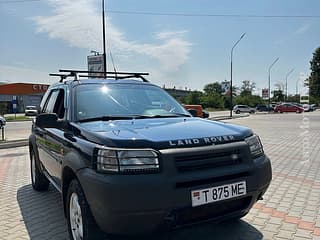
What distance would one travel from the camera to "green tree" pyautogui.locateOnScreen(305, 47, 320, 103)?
6278 cm

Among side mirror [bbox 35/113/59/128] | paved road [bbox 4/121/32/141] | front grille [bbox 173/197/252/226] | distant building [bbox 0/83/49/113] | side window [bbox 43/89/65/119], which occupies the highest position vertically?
distant building [bbox 0/83/49/113]

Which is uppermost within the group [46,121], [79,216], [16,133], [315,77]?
[315,77]

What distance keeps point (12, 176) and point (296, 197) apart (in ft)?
18.7

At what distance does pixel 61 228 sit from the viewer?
13.5ft

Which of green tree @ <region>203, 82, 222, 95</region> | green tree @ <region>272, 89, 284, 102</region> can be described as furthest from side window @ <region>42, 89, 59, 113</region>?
green tree @ <region>203, 82, 222, 95</region>

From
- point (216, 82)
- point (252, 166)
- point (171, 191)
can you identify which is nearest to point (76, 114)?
point (171, 191)

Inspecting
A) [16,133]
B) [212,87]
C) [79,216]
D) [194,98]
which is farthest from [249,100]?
→ [79,216]

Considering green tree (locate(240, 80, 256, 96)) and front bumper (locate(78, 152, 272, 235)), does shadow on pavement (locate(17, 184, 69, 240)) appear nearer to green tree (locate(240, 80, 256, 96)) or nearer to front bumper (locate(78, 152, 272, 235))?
front bumper (locate(78, 152, 272, 235))

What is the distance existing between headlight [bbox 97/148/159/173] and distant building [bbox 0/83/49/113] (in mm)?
58139

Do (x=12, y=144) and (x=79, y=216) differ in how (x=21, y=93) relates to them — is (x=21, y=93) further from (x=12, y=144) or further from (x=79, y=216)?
(x=79, y=216)

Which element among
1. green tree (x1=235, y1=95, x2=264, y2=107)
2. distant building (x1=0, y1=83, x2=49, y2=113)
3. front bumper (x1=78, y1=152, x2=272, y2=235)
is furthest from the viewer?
green tree (x1=235, y1=95, x2=264, y2=107)

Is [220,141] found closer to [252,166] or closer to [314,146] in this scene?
[252,166]

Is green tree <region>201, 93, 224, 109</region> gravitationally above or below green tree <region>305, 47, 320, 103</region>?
below

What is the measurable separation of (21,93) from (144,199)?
62151mm
